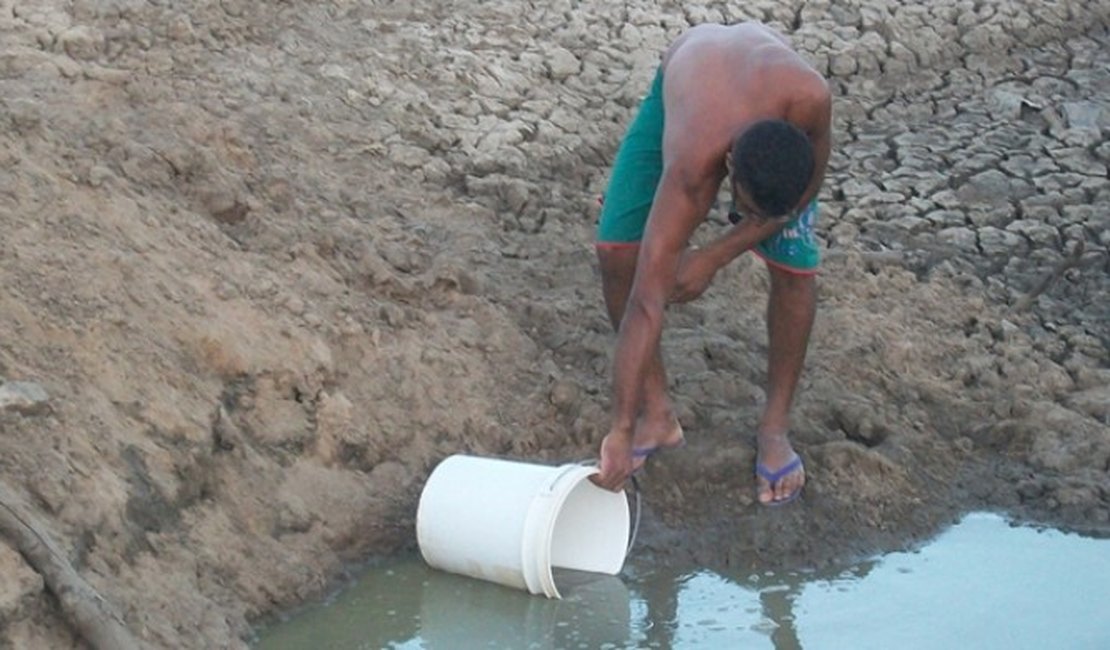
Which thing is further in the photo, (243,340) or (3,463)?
(243,340)

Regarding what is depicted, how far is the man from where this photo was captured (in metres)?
4.55

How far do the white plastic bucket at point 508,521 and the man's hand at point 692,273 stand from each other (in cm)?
52

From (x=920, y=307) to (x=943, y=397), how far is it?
57 cm

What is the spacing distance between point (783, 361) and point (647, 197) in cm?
61

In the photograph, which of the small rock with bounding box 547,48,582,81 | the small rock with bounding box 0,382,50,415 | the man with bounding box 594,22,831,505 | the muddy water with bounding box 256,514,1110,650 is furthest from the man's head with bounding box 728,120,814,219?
the small rock with bounding box 547,48,582,81

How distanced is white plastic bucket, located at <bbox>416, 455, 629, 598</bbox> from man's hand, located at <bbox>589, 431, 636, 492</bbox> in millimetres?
40

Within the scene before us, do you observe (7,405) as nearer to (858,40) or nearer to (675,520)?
(675,520)

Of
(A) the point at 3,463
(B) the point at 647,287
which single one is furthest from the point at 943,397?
(A) the point at 3,463

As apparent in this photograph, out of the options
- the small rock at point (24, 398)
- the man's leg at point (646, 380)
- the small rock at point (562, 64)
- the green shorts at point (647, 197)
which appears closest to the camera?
the small rock at point (24, 398)

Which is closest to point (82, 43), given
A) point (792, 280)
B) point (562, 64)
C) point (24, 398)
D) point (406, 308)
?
point (406, 308)

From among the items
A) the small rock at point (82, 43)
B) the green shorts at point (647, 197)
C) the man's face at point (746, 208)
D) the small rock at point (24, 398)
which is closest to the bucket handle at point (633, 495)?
the green shorts at point (647, 197)

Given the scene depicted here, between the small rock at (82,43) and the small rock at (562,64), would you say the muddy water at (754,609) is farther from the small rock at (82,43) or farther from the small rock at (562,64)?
the small rock at (562,64)

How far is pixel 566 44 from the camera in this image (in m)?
7.65

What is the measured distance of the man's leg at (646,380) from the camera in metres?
5.21
